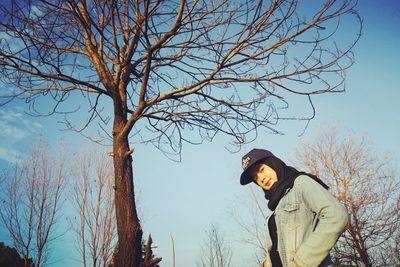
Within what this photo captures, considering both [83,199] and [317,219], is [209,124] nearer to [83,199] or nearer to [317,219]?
[317,219]

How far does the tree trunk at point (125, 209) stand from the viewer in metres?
2.58

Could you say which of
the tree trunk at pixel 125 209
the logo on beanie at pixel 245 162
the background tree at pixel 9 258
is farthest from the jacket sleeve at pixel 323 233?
the background tree at pixel 9 258

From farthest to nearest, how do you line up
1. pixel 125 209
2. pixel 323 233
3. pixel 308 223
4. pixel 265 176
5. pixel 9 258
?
pixel 9 258
pixel 125 209
pixel 265 176
pixel 308 223
pixel 323 233

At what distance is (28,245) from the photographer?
11.2 metres

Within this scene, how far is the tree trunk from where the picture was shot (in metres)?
2.58

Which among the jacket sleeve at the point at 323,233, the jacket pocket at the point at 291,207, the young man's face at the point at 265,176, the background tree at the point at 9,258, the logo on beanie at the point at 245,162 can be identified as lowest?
the jacket sleeve at the point at 323,233

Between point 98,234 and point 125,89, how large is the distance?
12.1 meters

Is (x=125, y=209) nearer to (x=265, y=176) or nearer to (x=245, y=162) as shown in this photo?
(x=245, y=162)

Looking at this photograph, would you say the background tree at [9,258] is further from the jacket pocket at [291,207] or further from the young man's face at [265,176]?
the jacket pocket at [291,207]

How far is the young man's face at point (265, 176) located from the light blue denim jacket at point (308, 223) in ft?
0.78

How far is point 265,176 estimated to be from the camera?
214 cm

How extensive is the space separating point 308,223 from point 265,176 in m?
0.50

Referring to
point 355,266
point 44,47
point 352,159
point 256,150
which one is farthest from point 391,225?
point 44,47

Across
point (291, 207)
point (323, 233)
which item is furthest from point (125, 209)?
point (323, 233)
